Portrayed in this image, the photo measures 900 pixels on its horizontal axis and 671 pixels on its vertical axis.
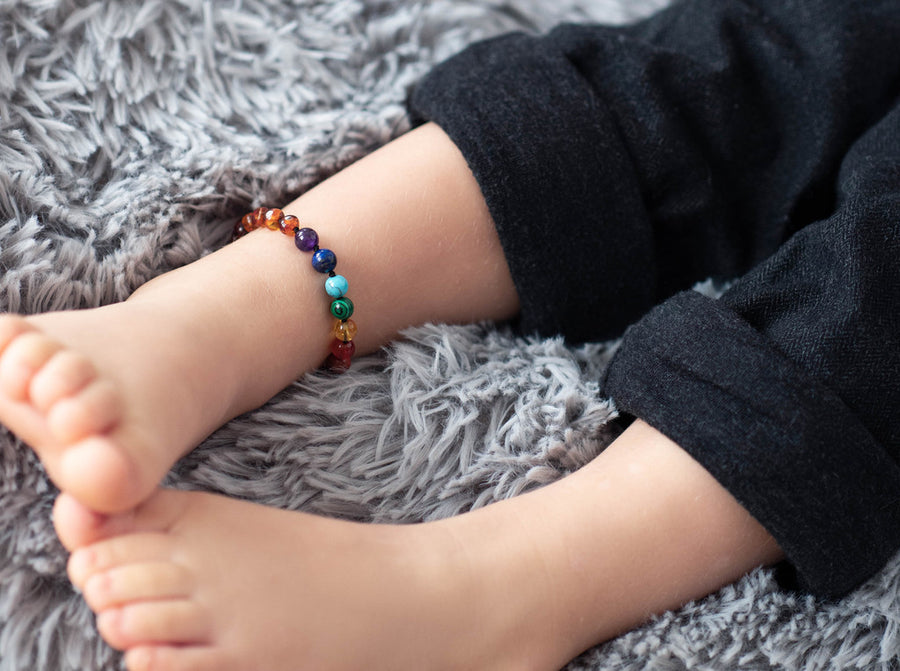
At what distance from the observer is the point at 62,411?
0.45 m

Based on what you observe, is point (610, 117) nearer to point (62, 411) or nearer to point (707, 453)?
point (707, 453)

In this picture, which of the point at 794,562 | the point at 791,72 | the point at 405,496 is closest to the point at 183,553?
the point at 405,496

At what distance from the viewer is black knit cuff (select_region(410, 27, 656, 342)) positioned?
26.5 inches

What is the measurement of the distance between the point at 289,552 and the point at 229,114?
17.2 inches

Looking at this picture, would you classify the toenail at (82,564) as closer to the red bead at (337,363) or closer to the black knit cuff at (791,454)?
the red bead at (337,363)

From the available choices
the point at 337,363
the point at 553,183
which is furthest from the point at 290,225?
the point at 553,183

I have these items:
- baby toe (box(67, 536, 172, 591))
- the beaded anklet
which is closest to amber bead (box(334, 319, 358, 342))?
the beaded anklet

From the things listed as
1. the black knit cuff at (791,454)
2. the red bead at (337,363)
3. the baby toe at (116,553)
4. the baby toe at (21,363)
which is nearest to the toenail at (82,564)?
the baby toe at (116,553)

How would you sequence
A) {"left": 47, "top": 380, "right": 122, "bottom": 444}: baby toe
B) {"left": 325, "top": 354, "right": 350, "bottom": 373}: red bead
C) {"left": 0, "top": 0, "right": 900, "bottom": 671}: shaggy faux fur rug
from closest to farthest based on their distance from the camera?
{"left": 47, "top": 380, "right": 122, "bottom": 444}: baby toe → {"left": 0, "top": 0, "right": 900, "bottom": 671}: shaggy faux fur rug → {"left": 325, "top": 354, "right": 350, "bottom": 373}: red bead

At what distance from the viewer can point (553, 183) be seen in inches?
26.8

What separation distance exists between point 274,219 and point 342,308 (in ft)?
0.33

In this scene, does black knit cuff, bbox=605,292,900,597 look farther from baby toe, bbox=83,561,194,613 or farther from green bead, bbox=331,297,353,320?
baby toe, bbox=83,561,194,613

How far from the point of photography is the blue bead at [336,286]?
2.05 feet

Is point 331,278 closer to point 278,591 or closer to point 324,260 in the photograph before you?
point 324,260
